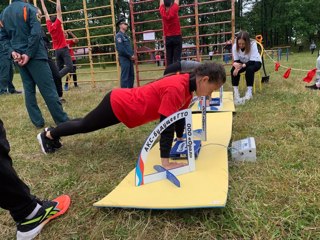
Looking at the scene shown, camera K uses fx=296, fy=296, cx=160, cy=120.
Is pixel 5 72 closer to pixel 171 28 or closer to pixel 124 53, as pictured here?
pixel 124 53

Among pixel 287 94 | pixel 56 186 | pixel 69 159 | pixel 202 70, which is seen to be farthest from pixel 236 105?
pixel 56 186

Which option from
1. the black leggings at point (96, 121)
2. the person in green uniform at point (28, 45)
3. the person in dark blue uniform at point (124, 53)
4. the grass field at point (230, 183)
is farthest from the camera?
the person in dark blue uniform at point (124, 53)

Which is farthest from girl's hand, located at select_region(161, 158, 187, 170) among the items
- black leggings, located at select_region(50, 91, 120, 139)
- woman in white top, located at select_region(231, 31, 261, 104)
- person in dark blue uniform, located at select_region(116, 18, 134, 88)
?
person in dark blue uniform, located at select_region(116, 18, 134, 88)

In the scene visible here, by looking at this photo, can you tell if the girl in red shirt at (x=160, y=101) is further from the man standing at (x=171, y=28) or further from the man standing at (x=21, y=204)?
the man standing at (x=171, y=28)

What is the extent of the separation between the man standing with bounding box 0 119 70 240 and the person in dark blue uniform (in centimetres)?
472

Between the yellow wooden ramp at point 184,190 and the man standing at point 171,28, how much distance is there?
3.85 m

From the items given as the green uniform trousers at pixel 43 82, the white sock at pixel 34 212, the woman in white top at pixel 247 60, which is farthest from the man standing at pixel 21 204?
the woman in white top at pixel 247 60

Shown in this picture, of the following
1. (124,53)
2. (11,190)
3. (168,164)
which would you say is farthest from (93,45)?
(11,190)

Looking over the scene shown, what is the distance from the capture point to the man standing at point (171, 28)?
5.68 m

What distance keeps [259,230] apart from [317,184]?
26.9 inches

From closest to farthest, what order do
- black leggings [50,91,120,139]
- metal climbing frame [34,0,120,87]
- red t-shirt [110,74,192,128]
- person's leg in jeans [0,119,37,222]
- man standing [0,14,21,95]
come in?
person's leg in jeans [0,119,37,222]
red t-shirt [110,74,192,128]
black leggings [50,91,120,139]
man standing [0,14,21,95]
metal climbing frame [34,0,120,87]

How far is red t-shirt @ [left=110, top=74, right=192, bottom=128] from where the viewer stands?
2.28 m

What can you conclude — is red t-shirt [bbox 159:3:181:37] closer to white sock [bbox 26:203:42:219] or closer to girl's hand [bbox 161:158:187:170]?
girl's hand [bbox 161:158:187:170]

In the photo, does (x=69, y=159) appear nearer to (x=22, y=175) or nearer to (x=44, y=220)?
(x=22, y=175)
